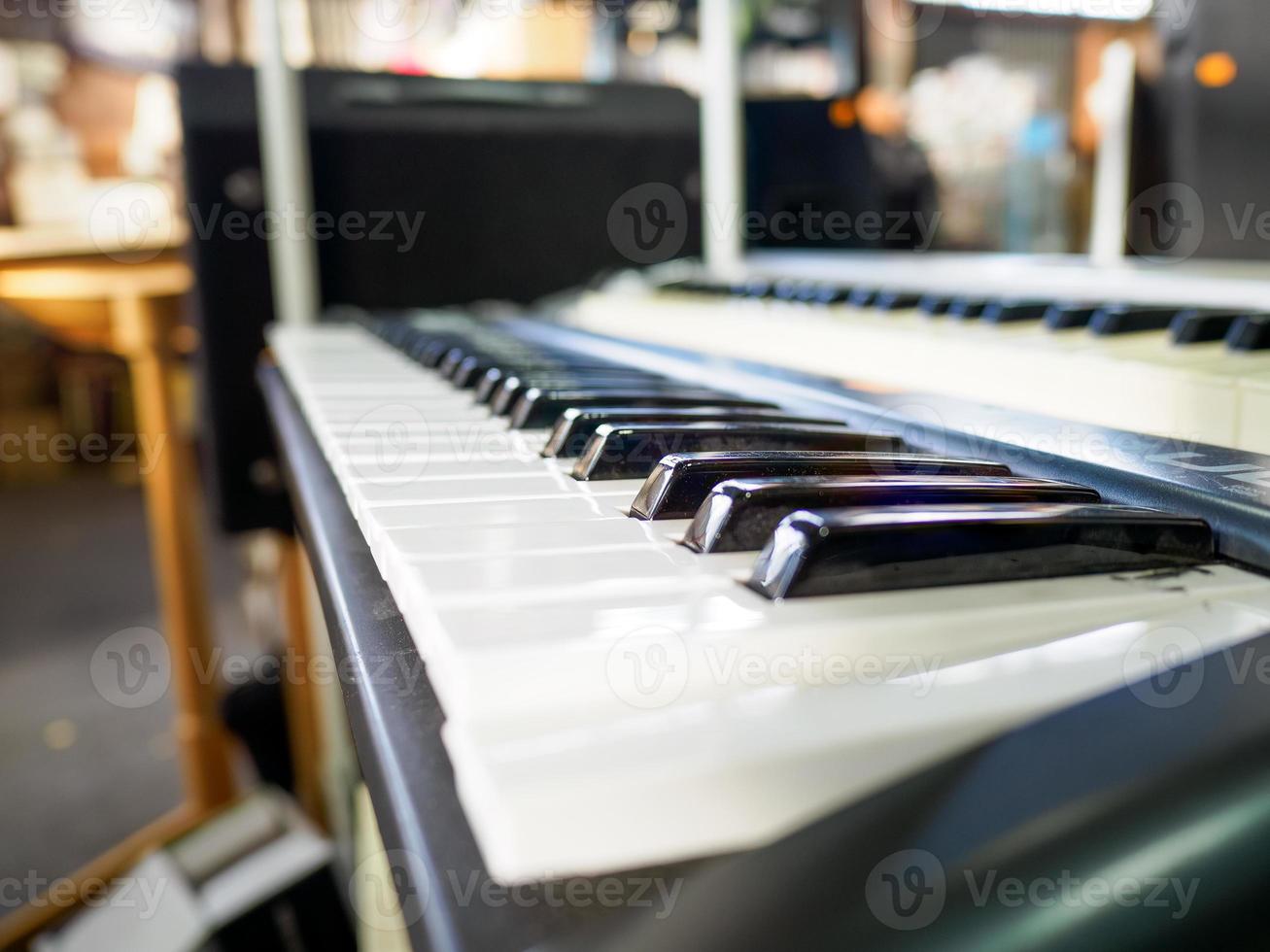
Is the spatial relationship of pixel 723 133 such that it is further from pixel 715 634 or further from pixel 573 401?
pixel 715 634

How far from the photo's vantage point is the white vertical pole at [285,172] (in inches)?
55.7

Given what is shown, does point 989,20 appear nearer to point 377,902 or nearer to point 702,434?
point 702,434

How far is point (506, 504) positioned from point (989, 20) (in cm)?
126

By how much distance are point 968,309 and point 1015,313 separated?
0.18 feet

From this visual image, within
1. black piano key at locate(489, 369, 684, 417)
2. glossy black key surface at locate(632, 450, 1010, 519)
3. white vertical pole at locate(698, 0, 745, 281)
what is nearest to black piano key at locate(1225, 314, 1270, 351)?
glossy black key surface at locate(632, 450, 1010, 519)

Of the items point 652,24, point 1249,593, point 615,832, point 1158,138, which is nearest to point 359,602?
point 615,832

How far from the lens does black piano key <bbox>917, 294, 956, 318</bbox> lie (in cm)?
92

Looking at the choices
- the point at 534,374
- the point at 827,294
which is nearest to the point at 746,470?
the point at 534,374

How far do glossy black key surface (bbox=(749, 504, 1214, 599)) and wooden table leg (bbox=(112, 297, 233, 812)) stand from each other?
146cm

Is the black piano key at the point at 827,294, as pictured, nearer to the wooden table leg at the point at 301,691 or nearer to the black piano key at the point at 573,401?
the black piano key at the point at 573,401

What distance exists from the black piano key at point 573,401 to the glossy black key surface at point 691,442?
3.6 inches

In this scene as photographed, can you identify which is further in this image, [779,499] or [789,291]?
[789,291]

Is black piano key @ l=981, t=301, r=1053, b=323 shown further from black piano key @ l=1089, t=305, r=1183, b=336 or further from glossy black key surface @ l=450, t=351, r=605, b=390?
glossy black key surface @ l=450, t=351, r=605, b=390

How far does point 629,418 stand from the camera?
579 millimetres
